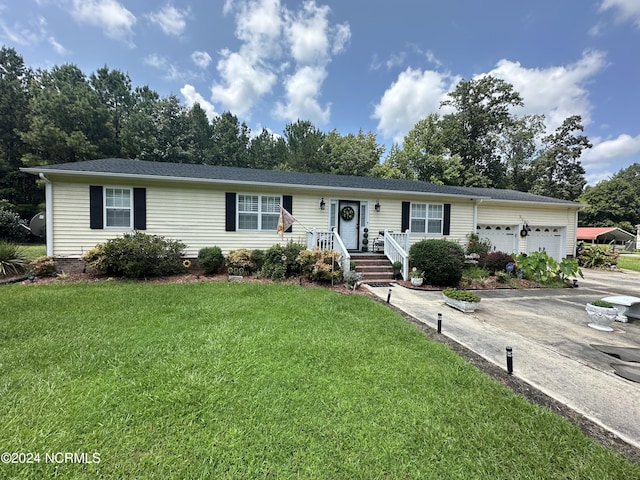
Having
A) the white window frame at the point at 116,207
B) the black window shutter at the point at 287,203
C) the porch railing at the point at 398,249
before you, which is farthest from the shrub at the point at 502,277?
the white window frame at the point at 116,207

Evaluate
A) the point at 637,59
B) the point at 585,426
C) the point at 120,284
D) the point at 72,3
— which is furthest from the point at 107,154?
the point at 637,59

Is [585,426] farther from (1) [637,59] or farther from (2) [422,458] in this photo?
(1) [637,59]

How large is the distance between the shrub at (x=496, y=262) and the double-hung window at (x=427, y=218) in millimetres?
2127

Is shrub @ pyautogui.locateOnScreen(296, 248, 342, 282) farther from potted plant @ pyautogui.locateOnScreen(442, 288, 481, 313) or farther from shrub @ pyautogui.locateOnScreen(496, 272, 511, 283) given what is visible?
shrub @ pyautogui.locateOnScreen(496, 272, 511, 283)

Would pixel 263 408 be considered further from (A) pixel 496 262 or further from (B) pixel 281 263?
(A) pixel 496 262

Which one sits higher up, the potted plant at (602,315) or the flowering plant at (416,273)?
the flowering plant at (416,273)

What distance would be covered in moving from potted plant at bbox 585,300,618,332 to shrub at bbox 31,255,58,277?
12.9m

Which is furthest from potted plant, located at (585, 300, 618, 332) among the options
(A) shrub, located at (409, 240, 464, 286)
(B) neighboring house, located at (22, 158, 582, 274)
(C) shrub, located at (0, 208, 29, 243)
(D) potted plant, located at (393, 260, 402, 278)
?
(C) shrub, located at (0, 208, 29, 243)

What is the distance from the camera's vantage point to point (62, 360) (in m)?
3.05

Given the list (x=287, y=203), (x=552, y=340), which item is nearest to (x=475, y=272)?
(x=552, y=340)

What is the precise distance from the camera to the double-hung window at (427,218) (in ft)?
36.1

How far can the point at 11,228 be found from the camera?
47.2 feet

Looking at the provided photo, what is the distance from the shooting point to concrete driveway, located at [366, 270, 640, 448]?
267 cm

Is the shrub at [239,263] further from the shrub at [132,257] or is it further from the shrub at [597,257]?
the shrub at [597,257]
